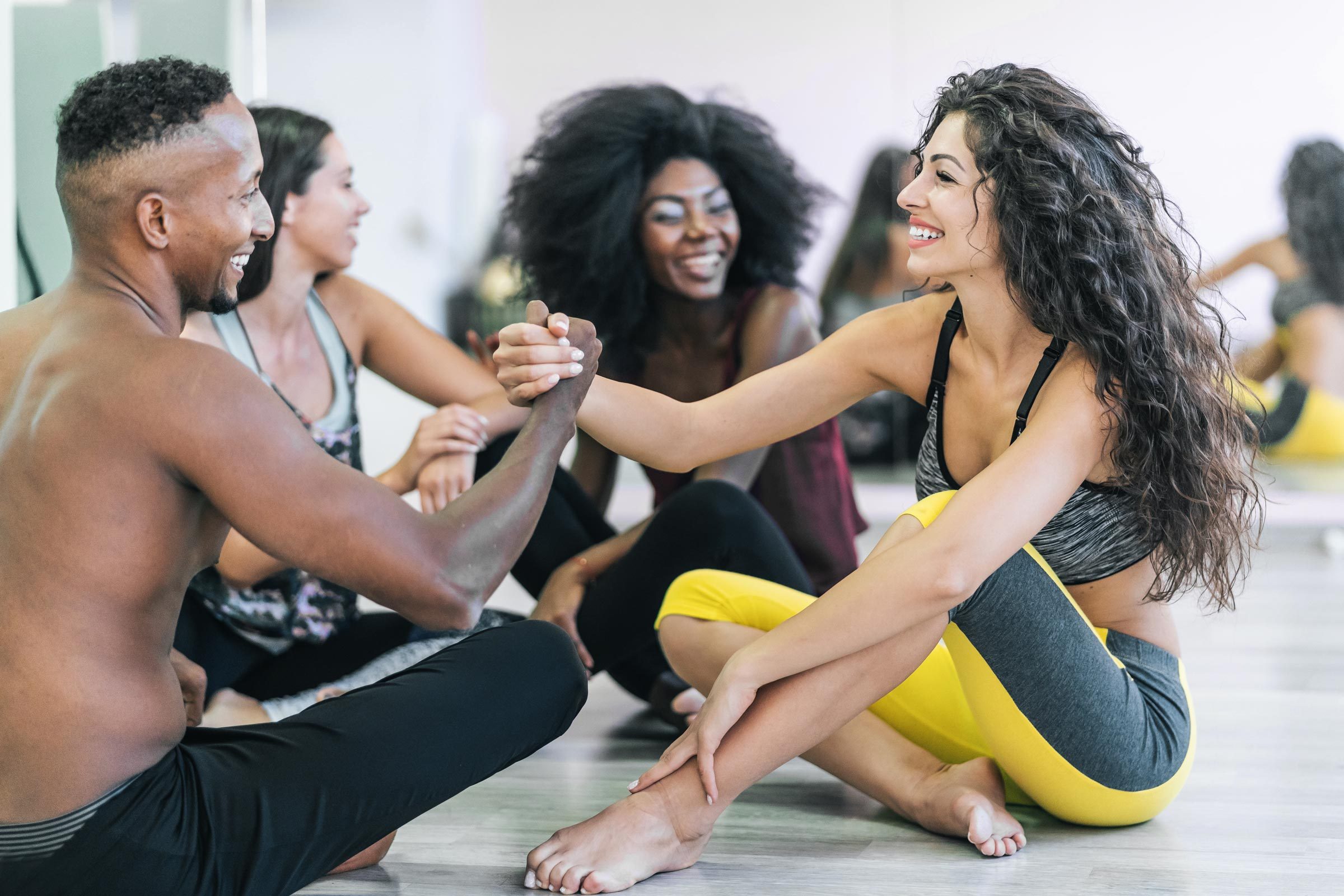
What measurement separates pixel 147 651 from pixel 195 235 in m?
0.38

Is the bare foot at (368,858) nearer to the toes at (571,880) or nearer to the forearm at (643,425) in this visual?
the toes at (571,880)

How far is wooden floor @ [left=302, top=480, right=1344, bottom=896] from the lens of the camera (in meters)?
1.58

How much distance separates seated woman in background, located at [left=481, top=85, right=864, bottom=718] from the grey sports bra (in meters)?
0.56

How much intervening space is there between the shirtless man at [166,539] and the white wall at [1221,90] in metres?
3.68

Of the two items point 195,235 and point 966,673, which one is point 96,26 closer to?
point 195,235

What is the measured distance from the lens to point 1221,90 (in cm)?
460

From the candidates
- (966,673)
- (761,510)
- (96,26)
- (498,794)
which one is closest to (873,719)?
(966,673)

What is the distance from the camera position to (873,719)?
1815 millimetres

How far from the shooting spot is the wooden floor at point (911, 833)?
1580mm

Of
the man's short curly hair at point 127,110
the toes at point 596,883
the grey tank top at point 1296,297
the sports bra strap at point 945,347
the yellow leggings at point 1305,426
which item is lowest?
the yellow leggings at point 1305,426

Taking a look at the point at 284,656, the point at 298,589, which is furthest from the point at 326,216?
the point at 284,656

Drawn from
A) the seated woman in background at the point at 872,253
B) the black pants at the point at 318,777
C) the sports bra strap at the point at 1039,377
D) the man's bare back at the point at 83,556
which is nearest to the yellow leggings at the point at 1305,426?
the seated woman in background at the point at 872,253

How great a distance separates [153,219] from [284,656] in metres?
1.05

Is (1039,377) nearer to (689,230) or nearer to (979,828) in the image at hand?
(979,828)
